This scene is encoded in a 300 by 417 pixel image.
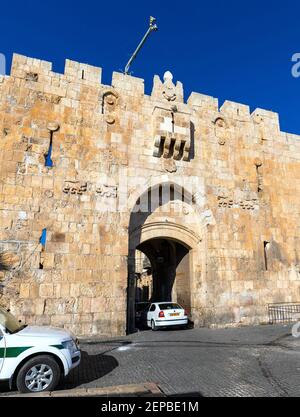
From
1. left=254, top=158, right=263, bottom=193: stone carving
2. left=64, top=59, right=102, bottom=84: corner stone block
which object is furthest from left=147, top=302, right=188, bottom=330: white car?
left=64, top=59, right=102, bottom=84: corner stone block

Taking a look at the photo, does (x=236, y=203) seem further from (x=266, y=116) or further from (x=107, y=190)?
(x=107, y=190)

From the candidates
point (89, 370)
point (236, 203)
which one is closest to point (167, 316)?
point (236, 203)

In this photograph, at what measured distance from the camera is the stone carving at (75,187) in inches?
447

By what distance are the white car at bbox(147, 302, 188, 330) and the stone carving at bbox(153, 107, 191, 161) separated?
238 inches

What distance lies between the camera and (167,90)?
1384cm

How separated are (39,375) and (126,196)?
7.83 m

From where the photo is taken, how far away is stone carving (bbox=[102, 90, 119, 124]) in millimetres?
12602

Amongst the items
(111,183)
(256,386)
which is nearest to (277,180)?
(111,183)

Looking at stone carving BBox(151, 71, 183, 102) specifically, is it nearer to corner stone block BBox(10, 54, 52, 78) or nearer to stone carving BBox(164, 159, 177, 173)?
stone carving BBox(164, 159, 177, 173)

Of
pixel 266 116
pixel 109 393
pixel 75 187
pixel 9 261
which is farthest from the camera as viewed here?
pixel 266 116

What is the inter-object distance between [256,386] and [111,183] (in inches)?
328

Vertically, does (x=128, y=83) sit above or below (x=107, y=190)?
above
